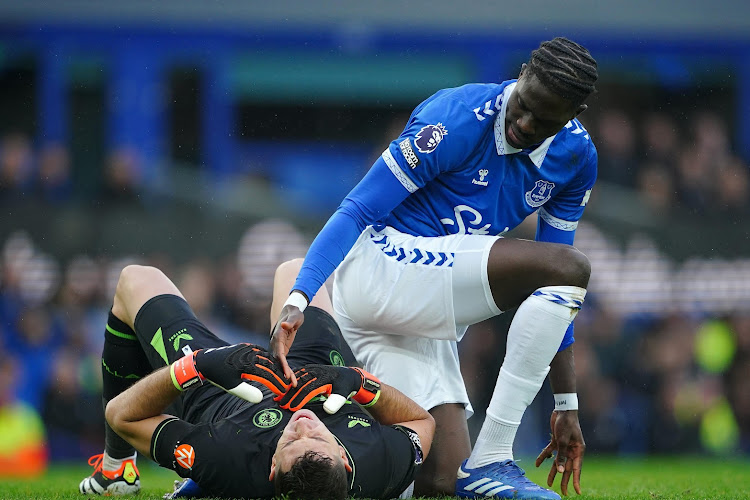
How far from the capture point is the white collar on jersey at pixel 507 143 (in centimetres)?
472

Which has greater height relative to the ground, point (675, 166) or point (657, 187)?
point (675, 166)

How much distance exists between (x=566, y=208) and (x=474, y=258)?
0.82m

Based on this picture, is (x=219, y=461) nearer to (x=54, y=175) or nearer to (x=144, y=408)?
(x=144, y=408)

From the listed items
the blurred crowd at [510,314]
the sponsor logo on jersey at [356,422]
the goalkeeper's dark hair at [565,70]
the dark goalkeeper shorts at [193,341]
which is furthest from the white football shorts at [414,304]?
the blurred crowd at [510,314]

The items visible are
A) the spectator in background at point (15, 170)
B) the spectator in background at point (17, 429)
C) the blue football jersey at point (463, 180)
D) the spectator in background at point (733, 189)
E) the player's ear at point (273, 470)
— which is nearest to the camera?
the player's ear at point (273, 470)

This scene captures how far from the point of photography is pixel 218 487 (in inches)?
160

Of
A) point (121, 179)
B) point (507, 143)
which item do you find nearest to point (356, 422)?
point (507, 143)

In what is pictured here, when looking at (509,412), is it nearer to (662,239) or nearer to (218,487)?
(218,487)

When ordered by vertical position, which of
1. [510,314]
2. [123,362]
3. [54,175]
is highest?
[123,362]

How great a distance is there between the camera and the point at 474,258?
4.54 m

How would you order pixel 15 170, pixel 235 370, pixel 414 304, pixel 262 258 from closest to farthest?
pixel 235 370 → pixel 414 304 → pixel 262 258 → pixel 15 170

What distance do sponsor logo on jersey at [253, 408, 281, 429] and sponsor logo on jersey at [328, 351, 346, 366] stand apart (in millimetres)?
703

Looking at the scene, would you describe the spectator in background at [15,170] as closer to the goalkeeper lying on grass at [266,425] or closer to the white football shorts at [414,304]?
the white football shorts at [414,304]

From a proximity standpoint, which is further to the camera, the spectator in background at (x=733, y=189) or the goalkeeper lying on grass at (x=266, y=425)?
the spectator in background at (x=733, y=189)
